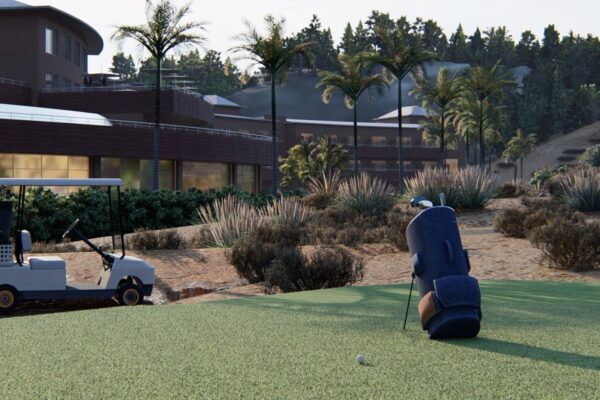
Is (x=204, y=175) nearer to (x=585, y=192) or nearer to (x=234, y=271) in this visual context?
(x=585, y=192)

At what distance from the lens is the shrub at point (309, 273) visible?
1464 cm

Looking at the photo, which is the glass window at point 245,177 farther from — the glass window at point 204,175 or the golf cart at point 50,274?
the golf cart at point 50,274

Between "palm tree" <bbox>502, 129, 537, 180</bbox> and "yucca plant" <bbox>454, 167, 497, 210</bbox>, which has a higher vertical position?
"palm tree" <bbox>502, 129, 537, 180</bbox>

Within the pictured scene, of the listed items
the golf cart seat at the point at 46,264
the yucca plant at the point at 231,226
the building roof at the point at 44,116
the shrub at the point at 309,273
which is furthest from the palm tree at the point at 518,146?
the golf cart seat at the point at 46,264

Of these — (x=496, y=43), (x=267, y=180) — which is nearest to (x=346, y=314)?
(x=267, y=180)

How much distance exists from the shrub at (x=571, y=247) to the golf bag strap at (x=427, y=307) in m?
10.2

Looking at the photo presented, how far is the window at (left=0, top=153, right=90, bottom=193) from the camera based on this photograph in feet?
145

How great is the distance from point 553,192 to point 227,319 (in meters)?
26.9

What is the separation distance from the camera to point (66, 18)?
61.0m

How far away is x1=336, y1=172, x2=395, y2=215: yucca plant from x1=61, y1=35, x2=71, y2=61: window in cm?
4018

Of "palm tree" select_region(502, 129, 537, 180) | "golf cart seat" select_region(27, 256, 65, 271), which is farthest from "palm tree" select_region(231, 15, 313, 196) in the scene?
"palm tree" select_region(502, 129, 537, 180)

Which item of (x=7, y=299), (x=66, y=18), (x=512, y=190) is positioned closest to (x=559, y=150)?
(x=66, y=18)

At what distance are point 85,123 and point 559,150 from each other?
121 metres

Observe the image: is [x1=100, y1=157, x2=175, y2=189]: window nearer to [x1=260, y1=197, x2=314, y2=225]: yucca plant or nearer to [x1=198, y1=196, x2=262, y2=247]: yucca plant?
[x1=260, y1=197, x2=314, y2=225]: yucca plant
